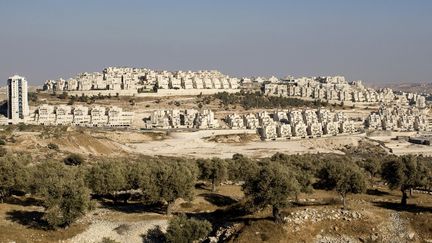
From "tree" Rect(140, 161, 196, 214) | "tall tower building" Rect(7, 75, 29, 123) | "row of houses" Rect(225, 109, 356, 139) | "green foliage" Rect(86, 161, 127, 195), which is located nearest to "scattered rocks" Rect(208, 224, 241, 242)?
"tree" Rect(140, 161, 196, 214)

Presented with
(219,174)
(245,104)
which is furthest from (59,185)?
(245,104)

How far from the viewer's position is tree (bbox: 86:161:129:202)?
1582 inches

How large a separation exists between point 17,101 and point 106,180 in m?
78.8

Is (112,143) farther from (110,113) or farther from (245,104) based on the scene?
(245,104)

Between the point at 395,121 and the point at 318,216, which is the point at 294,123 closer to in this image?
the point at 395,121

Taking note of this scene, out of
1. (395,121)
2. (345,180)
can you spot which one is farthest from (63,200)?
(395,121)

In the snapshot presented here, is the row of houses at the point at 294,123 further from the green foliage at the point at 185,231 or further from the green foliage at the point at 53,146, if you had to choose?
the green foliage at the point at 185,231

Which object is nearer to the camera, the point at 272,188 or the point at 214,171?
the point at 272,188

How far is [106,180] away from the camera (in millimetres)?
40281

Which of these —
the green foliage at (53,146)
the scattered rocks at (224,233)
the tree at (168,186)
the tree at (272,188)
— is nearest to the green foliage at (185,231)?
the scattered rocks at (224,233)

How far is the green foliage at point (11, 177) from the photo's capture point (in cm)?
3759

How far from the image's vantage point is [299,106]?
148 m

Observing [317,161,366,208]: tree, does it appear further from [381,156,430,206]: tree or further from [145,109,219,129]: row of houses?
[145,109,219,129]: row of houses

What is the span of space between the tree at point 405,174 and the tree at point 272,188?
960 centimetres
